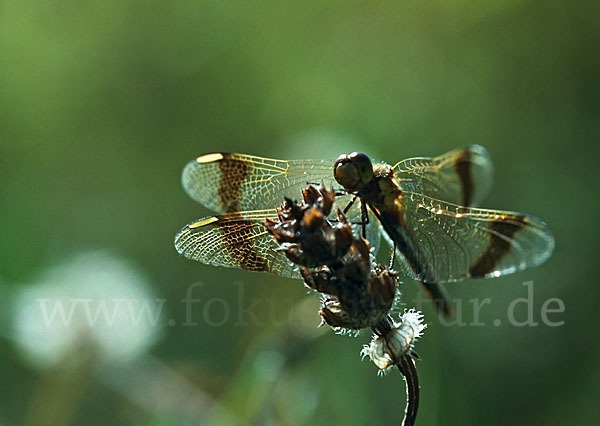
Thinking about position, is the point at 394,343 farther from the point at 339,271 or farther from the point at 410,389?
the point at 339,271

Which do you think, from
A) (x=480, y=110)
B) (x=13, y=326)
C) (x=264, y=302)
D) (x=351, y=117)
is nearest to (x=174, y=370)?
(x=264, y=302)

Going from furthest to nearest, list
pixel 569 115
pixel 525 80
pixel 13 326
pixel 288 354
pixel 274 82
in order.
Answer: pixel 274 82 < pixel 525 80 < pixel 569 115 < pixel 13 326 < pixel 288 354

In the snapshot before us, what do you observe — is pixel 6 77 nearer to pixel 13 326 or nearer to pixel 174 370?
pixel 13 326

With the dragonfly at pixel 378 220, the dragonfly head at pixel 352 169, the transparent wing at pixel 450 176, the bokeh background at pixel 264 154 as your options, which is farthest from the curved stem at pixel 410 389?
the bokeh background at pixel 264 154

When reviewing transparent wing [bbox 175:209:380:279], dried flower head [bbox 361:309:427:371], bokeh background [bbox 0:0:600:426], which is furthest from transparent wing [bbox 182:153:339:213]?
dried flower head [bbox 361:309:427:371]

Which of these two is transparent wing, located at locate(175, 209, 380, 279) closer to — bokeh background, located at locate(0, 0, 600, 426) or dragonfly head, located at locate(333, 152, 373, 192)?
dragonfly head, located at locate(333, 152, 373, 192)

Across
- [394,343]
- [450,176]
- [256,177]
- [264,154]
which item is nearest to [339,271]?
[394,343]
